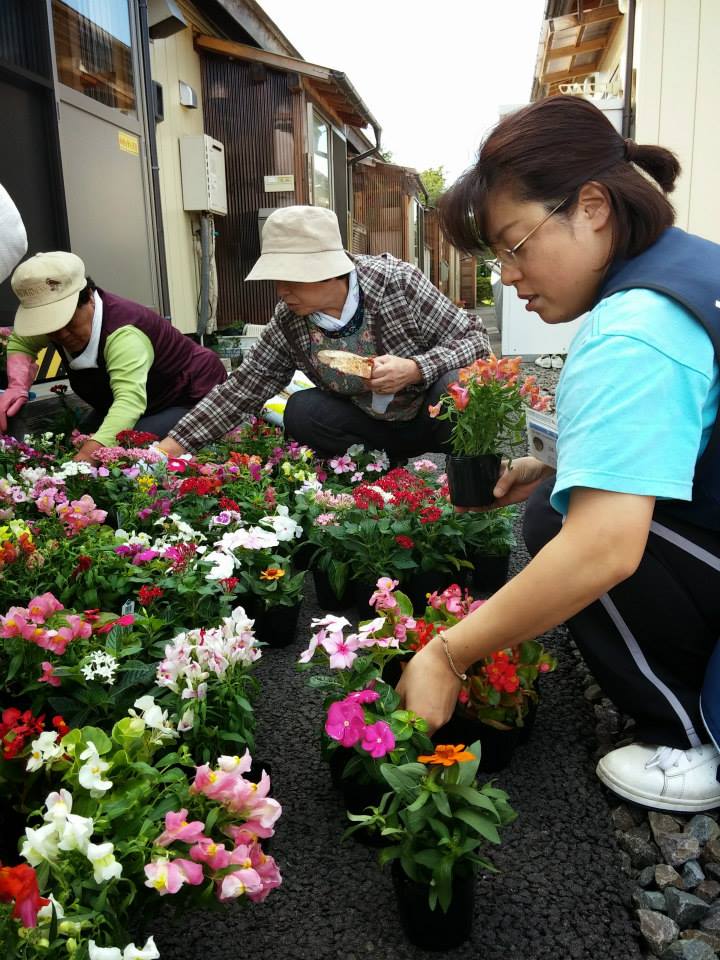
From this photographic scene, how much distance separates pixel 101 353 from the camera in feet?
10.8

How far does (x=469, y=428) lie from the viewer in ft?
6.88

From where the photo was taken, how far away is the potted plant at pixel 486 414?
207 centimetres

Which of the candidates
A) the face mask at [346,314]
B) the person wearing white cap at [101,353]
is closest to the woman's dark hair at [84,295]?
the person wearing white cap at [101,353]

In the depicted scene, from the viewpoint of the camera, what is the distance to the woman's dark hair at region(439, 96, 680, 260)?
4.41ft

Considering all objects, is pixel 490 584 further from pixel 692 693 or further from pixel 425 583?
pixel 692 693

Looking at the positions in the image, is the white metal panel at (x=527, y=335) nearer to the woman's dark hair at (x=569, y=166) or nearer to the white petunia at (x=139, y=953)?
the woman's dark hair at (x=569, y=166)

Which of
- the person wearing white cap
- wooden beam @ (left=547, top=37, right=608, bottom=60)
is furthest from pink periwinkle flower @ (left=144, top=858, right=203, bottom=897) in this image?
wooden beam @ (left=547, top=37, right=608, bottom=60)

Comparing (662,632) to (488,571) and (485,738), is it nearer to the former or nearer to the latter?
(485,738)

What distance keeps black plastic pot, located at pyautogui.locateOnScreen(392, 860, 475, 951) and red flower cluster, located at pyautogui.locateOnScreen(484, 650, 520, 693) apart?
0.42 metres

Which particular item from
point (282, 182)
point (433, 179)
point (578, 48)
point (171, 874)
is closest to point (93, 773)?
point (171, 874)

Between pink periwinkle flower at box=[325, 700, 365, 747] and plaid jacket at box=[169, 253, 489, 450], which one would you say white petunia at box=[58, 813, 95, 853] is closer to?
pink periwinkle flower at box=[325, 700, 365, 747]

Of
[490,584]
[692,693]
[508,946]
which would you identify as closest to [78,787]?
[508,946]

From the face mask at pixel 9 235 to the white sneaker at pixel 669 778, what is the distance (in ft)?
5.66

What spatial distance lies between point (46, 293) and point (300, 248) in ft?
3.32
